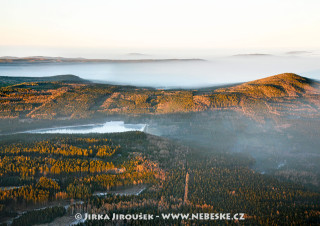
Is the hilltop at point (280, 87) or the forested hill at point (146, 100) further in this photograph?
the hilltop at point (280, 87)

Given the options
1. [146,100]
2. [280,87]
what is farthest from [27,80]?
[280,87]

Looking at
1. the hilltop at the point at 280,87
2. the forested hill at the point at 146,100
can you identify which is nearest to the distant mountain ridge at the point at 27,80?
the forested hill at the point at 146,100

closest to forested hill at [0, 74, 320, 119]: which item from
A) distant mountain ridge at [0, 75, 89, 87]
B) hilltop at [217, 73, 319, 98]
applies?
hilltop at [217, 73, 319, 98]

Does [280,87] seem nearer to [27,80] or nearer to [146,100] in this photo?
[146,100]

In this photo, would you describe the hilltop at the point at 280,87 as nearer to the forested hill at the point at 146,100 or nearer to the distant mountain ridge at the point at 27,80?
the forested hill at the point at 146,100

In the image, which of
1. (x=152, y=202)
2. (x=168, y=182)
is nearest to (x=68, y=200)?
(x=152, y=202)

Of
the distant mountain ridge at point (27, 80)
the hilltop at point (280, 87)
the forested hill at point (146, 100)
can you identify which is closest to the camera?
the forested hill at point (146, 100)

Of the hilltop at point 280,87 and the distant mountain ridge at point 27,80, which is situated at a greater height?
the hilltop at point 280,87

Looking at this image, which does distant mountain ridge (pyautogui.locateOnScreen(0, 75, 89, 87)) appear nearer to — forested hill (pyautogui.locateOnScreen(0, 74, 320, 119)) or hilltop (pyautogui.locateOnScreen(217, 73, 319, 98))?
forested hill (pyautogui.locateOnScreen(0, 74, 320, 119))
